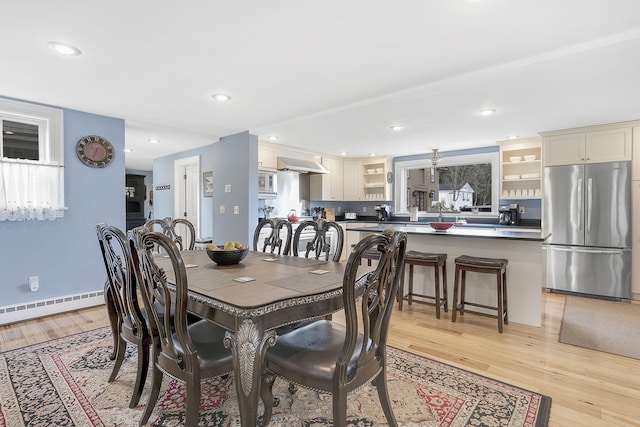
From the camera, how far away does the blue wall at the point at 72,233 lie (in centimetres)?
321

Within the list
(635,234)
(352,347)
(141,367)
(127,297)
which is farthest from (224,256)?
(635,234)

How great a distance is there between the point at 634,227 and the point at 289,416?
450 cm

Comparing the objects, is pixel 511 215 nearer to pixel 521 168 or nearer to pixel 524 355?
pixel 521 168

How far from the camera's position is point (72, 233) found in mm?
3557

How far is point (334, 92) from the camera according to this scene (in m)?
3.11

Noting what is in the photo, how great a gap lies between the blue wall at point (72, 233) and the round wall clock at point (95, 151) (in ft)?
0.16

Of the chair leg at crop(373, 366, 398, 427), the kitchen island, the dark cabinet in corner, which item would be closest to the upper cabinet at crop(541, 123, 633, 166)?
the kitchen island

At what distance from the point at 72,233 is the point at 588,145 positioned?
243 inches

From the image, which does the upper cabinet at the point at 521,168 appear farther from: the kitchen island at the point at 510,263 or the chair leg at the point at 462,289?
the chair leg at the point at 462,289

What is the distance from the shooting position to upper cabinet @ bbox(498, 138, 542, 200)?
16.3 ft

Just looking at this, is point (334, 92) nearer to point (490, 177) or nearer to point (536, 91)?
point (536, 91)

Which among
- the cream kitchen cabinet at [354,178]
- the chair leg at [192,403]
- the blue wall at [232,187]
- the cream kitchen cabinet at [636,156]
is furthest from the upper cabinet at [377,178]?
the chair leg at [192,403]

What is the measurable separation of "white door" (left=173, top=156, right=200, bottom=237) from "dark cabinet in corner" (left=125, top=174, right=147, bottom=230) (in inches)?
89.0

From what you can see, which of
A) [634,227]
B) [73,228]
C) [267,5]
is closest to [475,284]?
[634,227]
